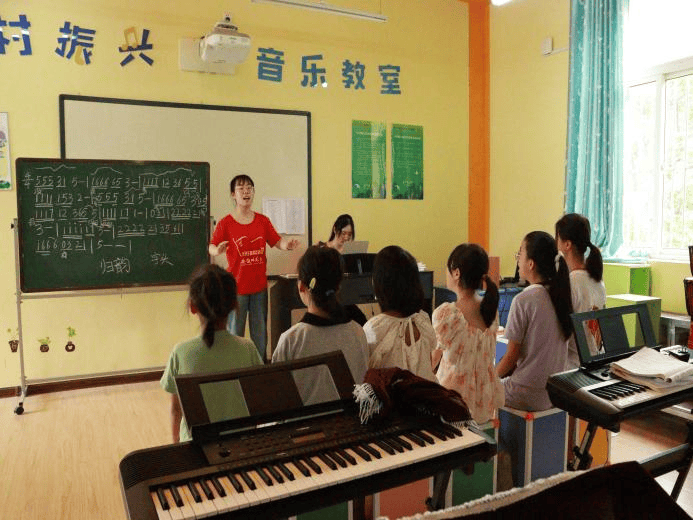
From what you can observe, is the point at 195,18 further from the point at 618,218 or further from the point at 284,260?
A: the point at 618,218

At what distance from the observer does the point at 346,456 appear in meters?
1.21

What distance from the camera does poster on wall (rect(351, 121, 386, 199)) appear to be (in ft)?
17.7

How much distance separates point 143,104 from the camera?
4.54 m

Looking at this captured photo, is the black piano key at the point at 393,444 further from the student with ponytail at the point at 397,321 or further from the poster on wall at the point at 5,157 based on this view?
the poster on wall at the point at 5,157

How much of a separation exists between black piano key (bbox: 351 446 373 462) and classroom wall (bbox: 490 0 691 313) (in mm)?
4352

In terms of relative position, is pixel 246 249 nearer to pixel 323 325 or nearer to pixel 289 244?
pixel 289 244

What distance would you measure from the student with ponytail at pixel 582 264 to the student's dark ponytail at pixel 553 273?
29cm

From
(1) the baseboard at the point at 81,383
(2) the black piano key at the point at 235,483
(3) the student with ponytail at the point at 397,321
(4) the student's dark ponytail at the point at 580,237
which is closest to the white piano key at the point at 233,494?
(2) the black piano key at the point at 235,483

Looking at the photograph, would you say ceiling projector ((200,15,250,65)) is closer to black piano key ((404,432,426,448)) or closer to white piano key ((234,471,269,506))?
black piano key ((404,432,426,448))

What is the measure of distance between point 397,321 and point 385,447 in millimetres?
886

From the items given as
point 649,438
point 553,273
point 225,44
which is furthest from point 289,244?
point 649,438

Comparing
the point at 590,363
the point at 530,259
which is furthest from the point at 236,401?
the point at 530,259

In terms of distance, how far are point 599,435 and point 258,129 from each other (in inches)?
138

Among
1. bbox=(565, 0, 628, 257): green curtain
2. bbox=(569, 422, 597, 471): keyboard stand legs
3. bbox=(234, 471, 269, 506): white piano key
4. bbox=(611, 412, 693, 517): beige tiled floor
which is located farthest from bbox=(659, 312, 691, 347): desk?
bbox=(234, 471, 269, 506): white piano key
